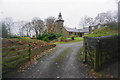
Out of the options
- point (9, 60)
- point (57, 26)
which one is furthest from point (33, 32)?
point (9, 60)

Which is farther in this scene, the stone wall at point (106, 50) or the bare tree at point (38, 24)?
the bare tree at point (38, 24)

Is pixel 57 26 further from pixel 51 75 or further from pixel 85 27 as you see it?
pixel 51 75

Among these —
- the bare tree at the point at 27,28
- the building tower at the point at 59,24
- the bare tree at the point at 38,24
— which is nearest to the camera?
the building tower at the point at 59,24

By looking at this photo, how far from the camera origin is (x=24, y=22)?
36.5m

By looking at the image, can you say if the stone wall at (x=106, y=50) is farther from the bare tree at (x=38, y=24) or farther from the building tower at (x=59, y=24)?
the bare tree at (x=38, y=24)

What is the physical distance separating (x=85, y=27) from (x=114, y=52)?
123ft

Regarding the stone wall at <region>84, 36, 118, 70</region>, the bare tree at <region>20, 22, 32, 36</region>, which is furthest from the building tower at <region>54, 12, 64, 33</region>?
the stone wall at <region>84, 36, 118, 70</region>

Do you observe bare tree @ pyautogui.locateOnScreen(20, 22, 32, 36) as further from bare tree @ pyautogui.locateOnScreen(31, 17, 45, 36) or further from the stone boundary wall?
the stone boundary wall

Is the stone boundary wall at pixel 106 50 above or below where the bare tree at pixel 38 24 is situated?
below

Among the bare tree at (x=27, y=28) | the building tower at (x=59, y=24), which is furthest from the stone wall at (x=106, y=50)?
the bare tree at (x=27, y=28)

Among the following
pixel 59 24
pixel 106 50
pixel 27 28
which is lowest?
pixel 106 50

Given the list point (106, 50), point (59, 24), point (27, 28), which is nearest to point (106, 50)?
point (106, 50)

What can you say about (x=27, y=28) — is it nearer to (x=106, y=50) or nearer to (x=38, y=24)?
(x=38, y=24)

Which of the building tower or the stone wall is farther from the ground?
the building tower
